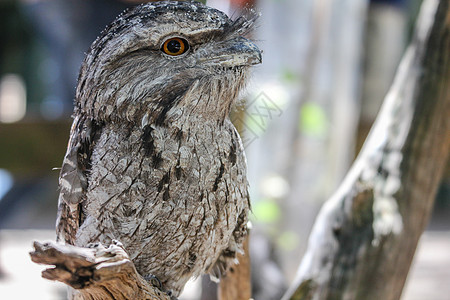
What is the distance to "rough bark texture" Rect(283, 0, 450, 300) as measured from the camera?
6.52 feet

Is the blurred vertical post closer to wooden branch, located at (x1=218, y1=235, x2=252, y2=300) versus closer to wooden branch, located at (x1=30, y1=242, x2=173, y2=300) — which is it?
wooden branch, located at (x1=218, y1=235, x2=252, y2=300)

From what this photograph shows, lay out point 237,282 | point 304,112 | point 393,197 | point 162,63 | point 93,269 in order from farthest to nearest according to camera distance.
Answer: point 304,112 < point 393,197 < point 237,282 < point 162,63 < point 93,269

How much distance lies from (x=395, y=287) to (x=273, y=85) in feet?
5.38

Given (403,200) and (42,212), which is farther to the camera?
(42,212)

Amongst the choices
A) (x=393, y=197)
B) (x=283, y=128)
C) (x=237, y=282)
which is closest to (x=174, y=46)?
(x=237, y=282)

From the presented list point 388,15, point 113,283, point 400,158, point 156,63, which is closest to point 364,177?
point 400,158

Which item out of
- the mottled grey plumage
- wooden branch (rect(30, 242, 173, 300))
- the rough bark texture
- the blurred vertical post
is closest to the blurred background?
the blurred vertical post

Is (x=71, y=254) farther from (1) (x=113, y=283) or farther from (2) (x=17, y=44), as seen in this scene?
(2) (x=17, y=44)

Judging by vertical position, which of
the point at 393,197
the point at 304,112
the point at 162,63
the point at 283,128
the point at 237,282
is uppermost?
the point at 162,63

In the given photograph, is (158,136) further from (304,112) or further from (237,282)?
(304,112)

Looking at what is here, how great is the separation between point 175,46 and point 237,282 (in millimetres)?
964

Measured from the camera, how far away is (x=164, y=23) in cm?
115

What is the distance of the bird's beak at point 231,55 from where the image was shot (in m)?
1.22

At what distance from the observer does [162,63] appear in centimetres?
119
